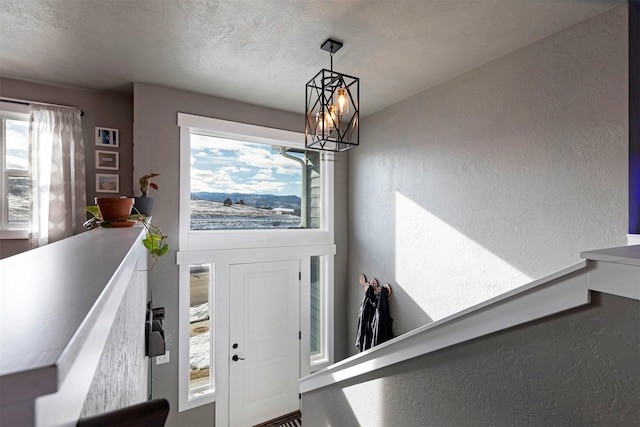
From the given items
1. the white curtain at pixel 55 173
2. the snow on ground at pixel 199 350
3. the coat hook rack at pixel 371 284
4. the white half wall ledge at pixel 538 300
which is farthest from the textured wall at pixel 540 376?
the white curtain at pixel 55 173

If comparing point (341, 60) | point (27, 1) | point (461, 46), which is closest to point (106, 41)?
point (27, 1)

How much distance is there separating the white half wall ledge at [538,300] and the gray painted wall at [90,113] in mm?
2792

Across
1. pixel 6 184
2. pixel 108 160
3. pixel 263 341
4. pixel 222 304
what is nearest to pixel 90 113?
pixel 108 160

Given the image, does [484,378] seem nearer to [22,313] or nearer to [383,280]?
[22,313]

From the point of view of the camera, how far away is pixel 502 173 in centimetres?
212

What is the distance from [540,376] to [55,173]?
10.6 ft

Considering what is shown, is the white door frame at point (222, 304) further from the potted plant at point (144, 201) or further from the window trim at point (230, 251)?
the potted plant at point (144, 201)

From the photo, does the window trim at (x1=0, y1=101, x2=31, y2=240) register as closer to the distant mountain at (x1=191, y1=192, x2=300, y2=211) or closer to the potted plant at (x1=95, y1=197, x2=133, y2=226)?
the distant mountain at (x1=191, y1=192, x2=300, y2=211)

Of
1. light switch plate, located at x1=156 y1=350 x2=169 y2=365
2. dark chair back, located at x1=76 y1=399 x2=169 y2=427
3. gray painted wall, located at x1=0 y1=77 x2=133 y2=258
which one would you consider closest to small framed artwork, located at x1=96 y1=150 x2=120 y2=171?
gray painted wall, located at x1=0 y1=77 x2=133 y2=258

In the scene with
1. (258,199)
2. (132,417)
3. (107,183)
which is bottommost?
(132,417)

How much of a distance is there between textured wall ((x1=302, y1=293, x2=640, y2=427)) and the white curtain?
2775 millimetres

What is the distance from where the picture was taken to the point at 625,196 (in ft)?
5.12

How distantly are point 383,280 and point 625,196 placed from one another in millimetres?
1966

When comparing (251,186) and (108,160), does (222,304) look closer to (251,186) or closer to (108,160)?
(251,186)
